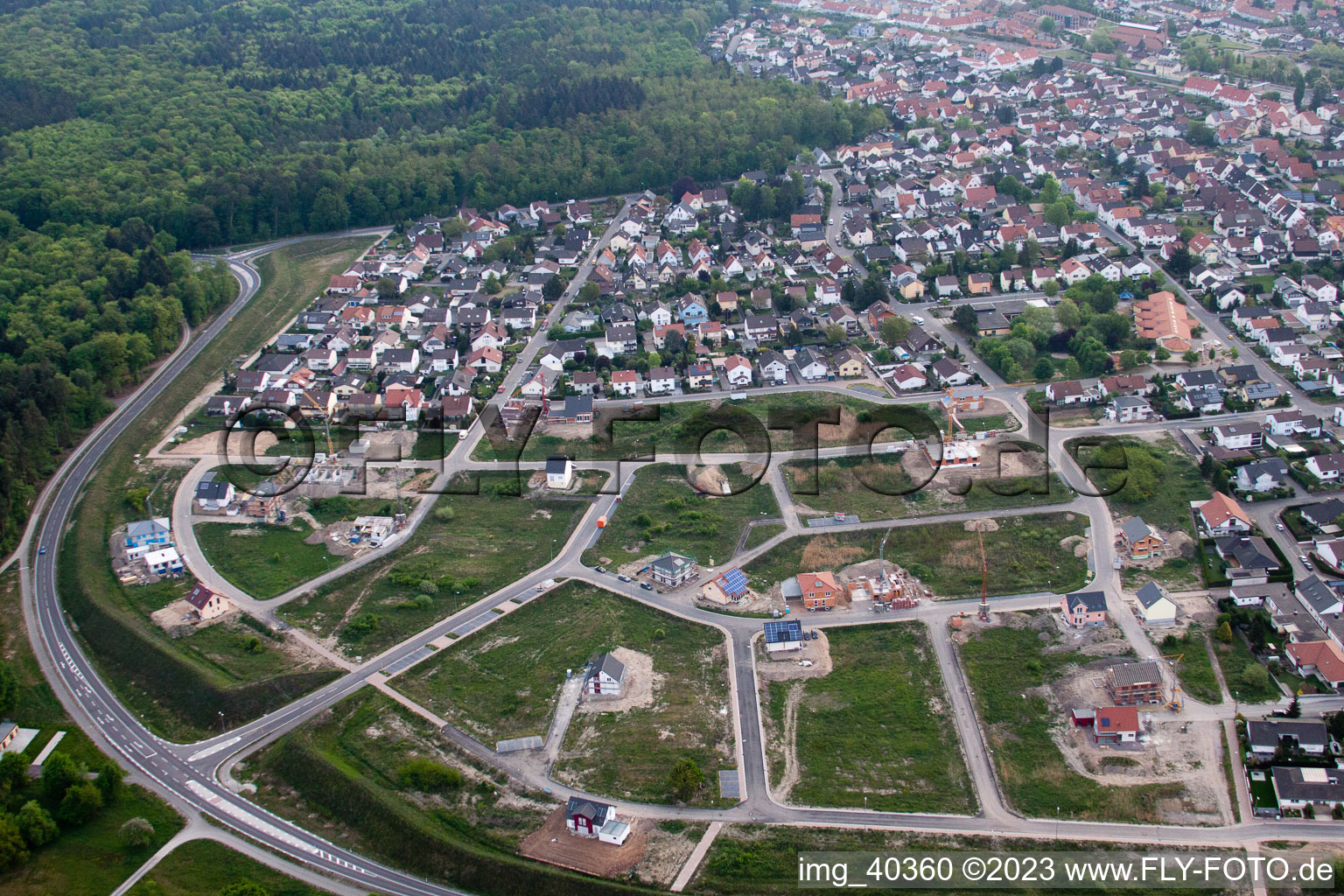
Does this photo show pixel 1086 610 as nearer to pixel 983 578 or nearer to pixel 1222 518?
pixel 983 578

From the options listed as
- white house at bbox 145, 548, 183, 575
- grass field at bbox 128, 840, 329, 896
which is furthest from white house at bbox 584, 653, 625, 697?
white house at bbox 145, 548, 183, 575

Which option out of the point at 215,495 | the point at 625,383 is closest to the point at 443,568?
the point at 215,495

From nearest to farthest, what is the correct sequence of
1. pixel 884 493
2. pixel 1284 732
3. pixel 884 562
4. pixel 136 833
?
pixel 136 833
pixel 1284 732
pixel 884 562
pixel 884 493

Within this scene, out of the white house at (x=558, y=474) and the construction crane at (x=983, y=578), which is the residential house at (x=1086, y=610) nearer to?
the construction crane at (x=983, y=578)

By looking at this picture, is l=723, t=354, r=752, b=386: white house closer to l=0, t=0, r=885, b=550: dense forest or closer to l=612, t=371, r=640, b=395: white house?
l=612, t=371, r=640, b=395: white house

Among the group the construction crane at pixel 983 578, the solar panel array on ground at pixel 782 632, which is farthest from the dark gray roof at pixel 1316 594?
the solar panel array on ground at pixel 782 632

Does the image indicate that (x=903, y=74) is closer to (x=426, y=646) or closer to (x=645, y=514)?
(x=645, y=514)

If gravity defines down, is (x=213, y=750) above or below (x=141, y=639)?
below
